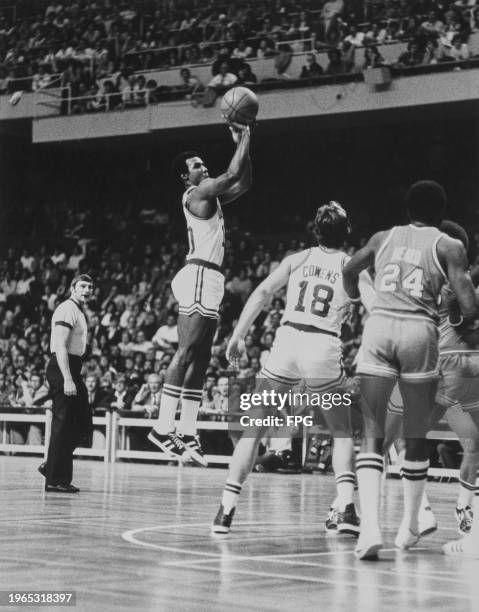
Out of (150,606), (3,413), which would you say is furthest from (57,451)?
(3,413)

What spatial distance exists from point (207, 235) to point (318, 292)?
5.18 feet

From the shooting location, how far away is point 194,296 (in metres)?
9.34

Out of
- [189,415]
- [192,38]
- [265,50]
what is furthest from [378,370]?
[192,38]

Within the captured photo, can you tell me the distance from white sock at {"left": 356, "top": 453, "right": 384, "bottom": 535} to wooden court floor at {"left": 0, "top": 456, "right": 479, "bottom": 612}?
0.24 m

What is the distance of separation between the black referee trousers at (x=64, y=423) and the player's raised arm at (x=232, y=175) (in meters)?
3.27

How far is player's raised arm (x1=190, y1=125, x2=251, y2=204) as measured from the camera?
8.66m

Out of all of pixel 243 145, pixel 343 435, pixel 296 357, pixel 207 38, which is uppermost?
pixel 207 38

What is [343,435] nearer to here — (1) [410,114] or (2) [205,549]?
(2) [205,549]

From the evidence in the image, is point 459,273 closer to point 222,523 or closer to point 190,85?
point 222,523

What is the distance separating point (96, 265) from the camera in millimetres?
25984

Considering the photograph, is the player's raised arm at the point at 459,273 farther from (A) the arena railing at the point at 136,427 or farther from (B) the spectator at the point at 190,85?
(B) the spectator at the point at 190,85

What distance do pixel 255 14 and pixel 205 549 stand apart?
61.2 ft

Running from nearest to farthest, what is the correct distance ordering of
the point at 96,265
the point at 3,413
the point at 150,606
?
the point at 150,606, the point at 3,413, the point at 96,265

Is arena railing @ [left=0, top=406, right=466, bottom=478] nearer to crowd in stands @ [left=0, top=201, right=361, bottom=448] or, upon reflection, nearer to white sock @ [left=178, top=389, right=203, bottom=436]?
crowd in stands @ [left=0, top=201, right=361, bottom=448]
